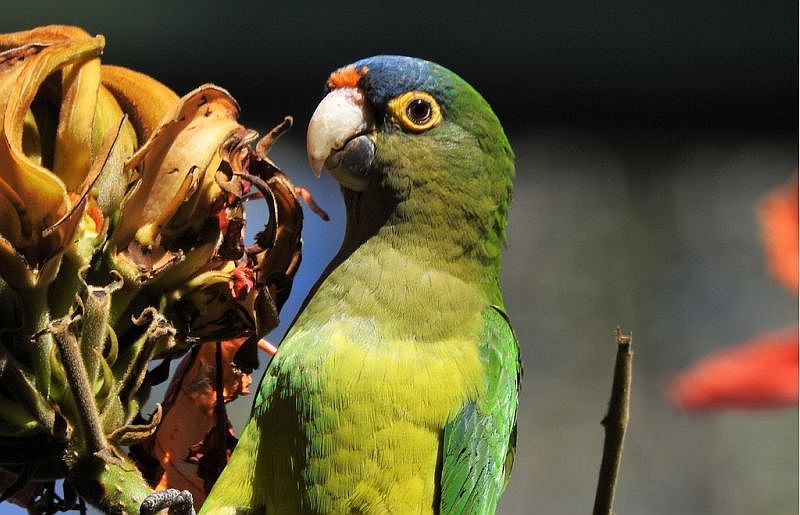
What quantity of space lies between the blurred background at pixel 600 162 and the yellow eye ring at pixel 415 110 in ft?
7.31

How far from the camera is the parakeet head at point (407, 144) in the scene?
2.16 metres

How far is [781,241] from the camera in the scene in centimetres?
82

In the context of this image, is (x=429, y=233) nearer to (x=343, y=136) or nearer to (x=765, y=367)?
(x=343, y=136)

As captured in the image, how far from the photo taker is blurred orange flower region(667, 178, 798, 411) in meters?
0.74

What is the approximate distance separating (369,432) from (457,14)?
3.25 m

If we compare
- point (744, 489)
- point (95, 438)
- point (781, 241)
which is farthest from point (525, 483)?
point (781, 241)

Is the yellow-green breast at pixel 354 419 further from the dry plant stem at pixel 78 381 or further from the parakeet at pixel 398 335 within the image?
the dry plant stem at pixel 78 381

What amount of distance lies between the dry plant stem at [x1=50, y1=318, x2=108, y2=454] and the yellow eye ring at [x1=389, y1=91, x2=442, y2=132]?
3.28 ft

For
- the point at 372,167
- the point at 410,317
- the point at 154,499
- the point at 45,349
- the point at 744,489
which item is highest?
the point at 744,489

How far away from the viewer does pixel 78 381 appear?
4.15ft

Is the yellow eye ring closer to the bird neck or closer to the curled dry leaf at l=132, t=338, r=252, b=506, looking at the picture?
the bird neck

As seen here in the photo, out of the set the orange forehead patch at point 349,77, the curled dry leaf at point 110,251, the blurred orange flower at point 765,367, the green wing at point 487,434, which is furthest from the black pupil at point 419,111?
the blurred orange flower at point 765,367

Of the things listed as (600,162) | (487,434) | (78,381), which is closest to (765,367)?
(78,381)

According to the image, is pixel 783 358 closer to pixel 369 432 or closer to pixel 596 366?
pixel 369 432
